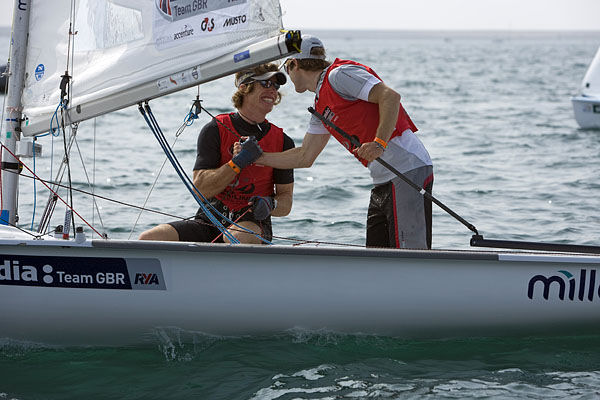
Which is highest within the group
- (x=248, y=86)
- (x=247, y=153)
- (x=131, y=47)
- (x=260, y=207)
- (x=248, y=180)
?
(x=131, y=47)

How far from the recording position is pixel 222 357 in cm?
429

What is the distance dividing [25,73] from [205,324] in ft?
5.07

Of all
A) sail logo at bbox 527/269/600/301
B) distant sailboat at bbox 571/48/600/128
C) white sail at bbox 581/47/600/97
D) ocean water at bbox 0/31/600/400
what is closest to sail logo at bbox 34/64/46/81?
ocean water at bbox 0/31/600/400

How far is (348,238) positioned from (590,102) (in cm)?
924

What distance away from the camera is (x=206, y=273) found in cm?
407

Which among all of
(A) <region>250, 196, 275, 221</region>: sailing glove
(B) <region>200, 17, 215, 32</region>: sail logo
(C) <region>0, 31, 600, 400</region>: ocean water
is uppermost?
(B) <region>200, 17, 215, 32</region>: sail logo

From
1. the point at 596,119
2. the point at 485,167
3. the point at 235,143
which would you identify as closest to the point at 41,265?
the point at 235,143

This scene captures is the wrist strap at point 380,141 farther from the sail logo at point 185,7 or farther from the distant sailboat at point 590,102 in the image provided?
the distant sailboat at point 590,102

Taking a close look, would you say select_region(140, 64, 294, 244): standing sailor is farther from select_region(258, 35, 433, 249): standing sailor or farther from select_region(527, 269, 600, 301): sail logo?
select_region(527, 269, 600, 301): sail logo

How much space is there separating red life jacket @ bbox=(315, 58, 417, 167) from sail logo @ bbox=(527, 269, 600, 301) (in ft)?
3.09

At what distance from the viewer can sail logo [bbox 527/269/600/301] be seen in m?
4.11

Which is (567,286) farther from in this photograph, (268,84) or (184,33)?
(184,33)

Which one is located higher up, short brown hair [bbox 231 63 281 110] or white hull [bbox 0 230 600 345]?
short brown hair [bbox 231 63 281 110]

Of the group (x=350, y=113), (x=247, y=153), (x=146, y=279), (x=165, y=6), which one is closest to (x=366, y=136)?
(x=350, y=113)
